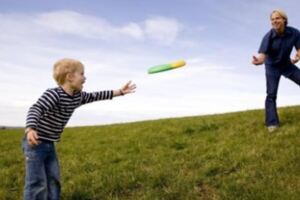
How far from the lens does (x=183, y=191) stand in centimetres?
913

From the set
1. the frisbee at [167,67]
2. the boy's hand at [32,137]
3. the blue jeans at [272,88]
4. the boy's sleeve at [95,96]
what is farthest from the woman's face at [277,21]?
the boy's hand at [32,137]

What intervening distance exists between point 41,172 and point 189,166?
12.3 ft

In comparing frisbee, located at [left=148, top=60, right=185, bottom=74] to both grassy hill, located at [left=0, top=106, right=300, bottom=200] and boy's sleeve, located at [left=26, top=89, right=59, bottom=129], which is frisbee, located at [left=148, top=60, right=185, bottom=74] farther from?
boy's sleeve, located at [left=26, top=89, right=59, bottom=129]

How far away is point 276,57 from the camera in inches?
551

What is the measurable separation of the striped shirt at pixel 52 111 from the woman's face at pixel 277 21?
6884 millimetres

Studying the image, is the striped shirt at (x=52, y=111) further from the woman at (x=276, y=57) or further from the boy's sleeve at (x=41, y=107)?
the woman at (x=276, y=57)

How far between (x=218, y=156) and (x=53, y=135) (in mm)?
4340

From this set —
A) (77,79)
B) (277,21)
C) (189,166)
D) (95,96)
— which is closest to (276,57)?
(277,21)

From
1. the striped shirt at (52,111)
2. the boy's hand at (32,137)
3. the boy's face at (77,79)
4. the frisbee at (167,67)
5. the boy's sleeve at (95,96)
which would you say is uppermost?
the frisbee at (167,67)

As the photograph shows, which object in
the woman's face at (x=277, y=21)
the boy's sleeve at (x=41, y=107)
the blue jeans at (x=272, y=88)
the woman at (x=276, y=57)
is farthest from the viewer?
the blue jeans at (x=272, y=88)

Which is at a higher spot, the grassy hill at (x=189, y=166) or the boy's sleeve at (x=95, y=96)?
the boy's sleeve at (x=95, y=96)

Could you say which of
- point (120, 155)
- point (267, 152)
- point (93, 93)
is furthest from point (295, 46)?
point (93, 93)

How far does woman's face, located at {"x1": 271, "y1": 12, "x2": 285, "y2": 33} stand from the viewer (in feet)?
43.9

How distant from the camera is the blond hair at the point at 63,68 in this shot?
802cm
